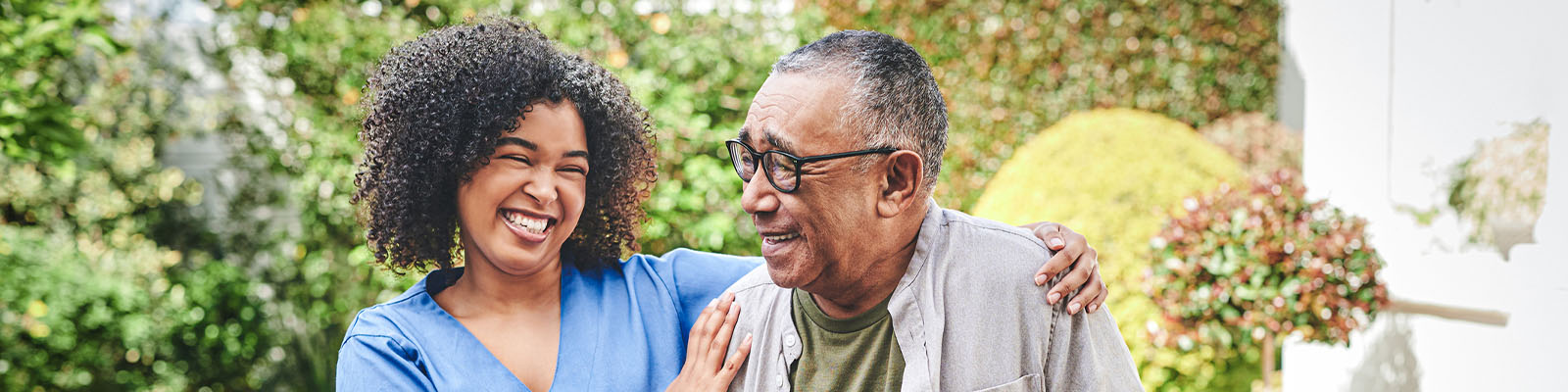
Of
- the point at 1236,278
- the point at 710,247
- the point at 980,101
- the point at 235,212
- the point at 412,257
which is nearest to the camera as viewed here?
the point at 412,257

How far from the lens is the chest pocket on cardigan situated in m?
1.72

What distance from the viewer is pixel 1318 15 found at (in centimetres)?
475

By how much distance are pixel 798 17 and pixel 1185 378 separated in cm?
269

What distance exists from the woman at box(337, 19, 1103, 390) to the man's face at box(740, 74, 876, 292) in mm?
364

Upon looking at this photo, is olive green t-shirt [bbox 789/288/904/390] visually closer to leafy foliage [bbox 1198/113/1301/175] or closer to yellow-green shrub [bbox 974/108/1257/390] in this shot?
yellow-green shrub [bbox 974/108/1257/390]

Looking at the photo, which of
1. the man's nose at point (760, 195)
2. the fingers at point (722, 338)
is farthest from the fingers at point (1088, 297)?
the fingers at point (722, 338)

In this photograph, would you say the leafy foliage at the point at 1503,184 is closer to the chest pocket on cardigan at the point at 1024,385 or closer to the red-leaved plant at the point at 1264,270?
the red-leaved plant at the point at 1264,270

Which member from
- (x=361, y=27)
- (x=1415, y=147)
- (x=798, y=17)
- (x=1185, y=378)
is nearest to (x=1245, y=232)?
(x=1415, y=147)

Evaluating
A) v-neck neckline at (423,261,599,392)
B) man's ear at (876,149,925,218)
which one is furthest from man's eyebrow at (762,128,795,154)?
v-neck neckline at (423,261,599,392)

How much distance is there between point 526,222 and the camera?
2045 mm

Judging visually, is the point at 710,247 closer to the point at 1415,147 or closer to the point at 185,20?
the point at 1415,147

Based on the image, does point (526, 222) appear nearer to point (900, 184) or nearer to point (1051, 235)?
point (900, 184)

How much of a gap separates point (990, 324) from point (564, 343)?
924mm

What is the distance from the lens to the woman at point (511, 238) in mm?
2010
